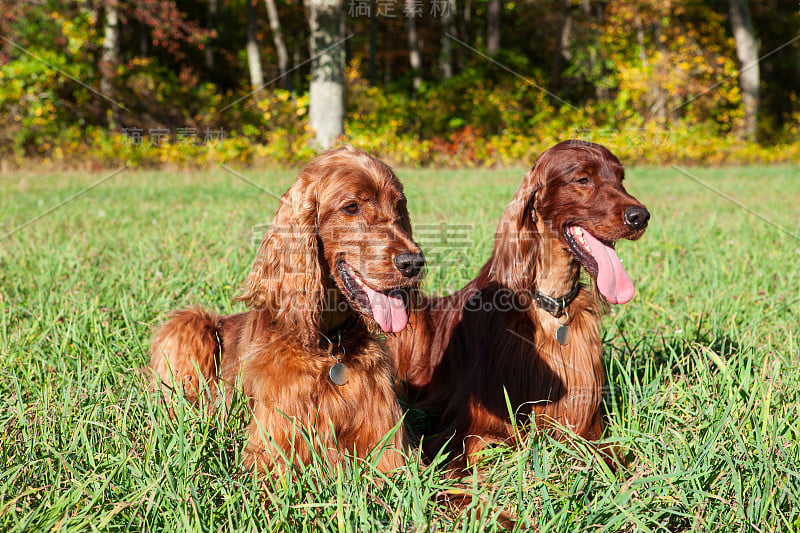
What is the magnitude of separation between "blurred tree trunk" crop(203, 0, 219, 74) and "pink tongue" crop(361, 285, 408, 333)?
2317cm

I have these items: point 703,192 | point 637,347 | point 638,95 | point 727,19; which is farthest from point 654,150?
point 637,347

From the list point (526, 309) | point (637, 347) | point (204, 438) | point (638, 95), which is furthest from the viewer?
point (638, 95)

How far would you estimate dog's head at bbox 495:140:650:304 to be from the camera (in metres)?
2.51

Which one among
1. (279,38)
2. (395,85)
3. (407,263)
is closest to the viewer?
(407,263)

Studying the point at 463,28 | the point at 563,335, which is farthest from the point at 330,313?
the point at 463,28

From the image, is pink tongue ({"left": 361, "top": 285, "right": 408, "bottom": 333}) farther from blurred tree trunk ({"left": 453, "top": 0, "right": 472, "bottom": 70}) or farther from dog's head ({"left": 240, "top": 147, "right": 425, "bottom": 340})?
blurred tree trunk ({"left": 453, "top": 0, "right": 472, "bottom": 70})

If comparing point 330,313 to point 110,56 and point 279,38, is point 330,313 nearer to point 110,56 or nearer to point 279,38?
point 110,56

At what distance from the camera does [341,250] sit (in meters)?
2.28

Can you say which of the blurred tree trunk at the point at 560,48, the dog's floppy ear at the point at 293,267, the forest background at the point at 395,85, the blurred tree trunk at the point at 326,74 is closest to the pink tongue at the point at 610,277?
the dog's floppy ear at the point at 293,267

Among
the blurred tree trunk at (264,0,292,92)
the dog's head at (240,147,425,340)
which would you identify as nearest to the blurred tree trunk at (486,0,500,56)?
the blurred tree trunk at (264,0,292,92)

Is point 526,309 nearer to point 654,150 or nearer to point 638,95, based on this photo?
point 654,150

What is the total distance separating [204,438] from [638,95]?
17924 mm

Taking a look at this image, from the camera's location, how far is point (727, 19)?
21.6 m

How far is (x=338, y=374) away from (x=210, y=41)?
78.4 ft
